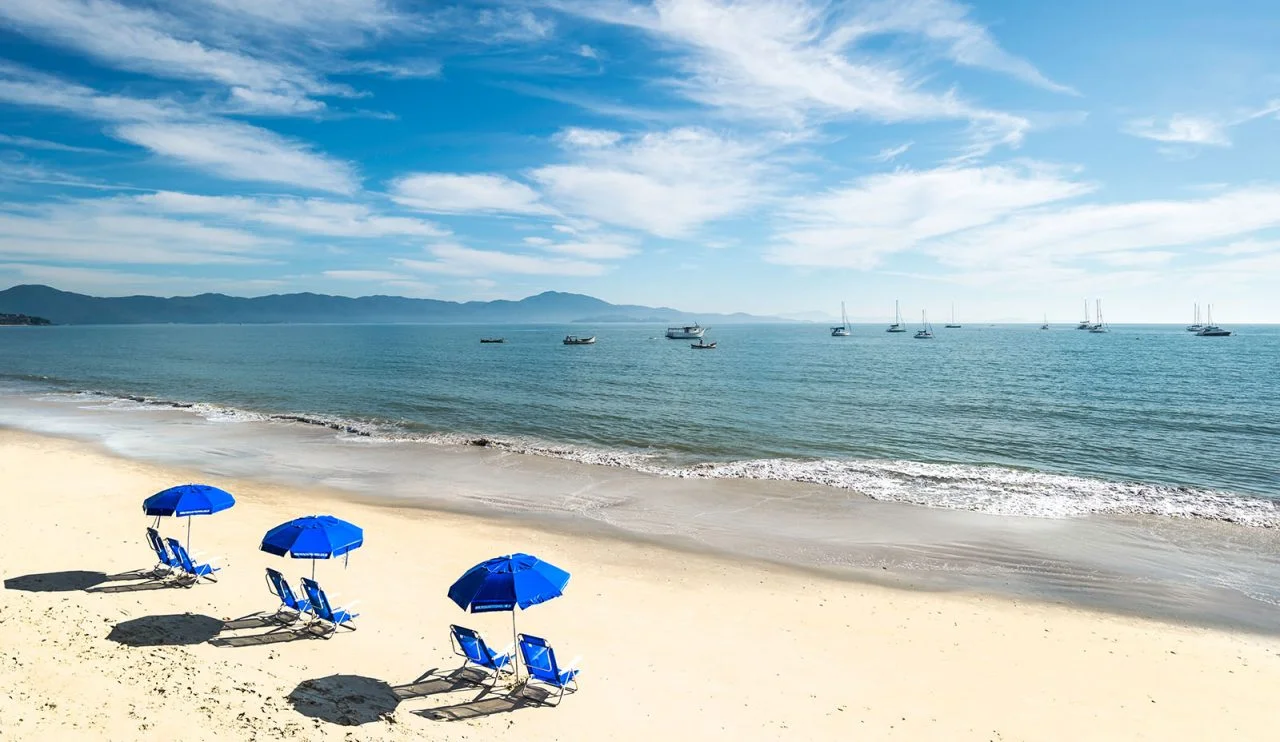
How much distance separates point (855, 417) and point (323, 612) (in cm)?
3593

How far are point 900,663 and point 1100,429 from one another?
3355cm

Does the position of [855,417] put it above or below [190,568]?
below

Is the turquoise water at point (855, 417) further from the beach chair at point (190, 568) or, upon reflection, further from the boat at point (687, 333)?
the boat at point (687, 333)

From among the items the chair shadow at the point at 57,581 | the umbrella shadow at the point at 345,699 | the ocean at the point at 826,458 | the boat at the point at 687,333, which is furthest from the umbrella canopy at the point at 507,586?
the boat at the point at 687,333

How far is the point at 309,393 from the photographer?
54.5 metres

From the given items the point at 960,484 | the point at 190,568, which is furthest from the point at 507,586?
the point at 960,484

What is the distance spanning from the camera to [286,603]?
40.6ft

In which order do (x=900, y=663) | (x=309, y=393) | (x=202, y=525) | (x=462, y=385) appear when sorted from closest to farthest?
(x=900, y=663) < (x=202, y=525) < (x=309, y=393) < (x=462, y=385)

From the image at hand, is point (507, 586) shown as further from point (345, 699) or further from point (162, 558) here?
point (162, 558)

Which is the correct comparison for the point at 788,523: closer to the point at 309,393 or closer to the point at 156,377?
the point at 309,393

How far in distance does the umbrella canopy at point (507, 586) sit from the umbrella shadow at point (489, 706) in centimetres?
150

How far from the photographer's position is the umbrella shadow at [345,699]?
938 centimetres

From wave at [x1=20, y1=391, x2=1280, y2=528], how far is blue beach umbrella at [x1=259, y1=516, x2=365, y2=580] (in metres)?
17.2

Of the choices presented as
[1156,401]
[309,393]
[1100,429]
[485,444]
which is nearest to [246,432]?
[485,444]
